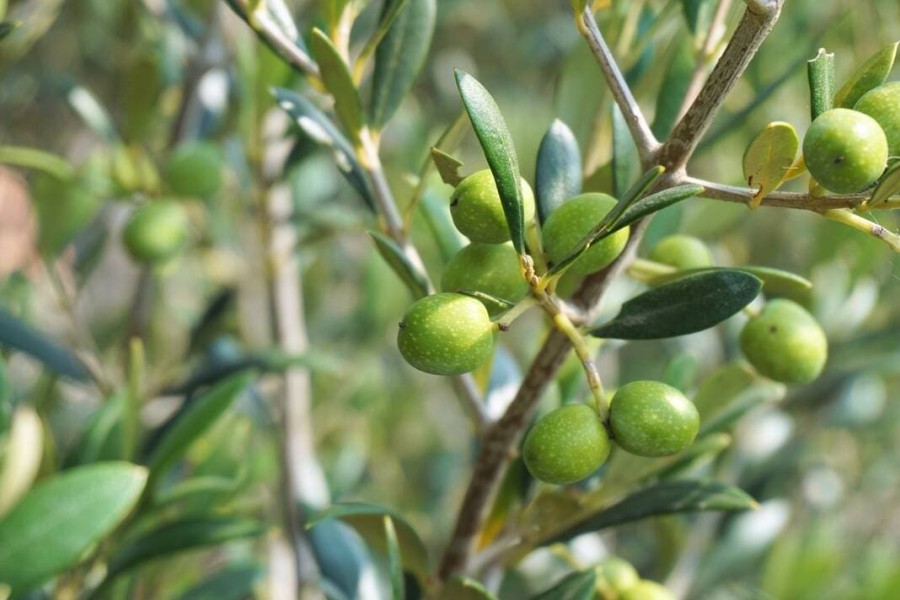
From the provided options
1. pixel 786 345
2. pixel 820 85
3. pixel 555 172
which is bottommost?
pixel 786 345

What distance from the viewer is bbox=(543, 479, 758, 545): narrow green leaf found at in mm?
684

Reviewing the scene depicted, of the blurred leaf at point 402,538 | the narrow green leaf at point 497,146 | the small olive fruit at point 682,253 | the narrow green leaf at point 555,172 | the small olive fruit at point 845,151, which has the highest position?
the small olive fruit at point 845,151

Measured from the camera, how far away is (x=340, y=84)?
2.23 feet

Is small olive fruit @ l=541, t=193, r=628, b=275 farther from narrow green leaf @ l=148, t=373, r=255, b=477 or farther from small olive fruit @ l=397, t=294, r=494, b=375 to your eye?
narrow green leaf @ l=148, t=373, r=255, b=477

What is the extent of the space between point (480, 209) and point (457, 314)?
0.07 meters

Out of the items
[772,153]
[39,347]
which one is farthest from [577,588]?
[39,347]

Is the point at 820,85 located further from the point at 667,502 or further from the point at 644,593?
the point at 644,593

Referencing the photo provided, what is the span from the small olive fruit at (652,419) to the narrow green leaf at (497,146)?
0.42 feet

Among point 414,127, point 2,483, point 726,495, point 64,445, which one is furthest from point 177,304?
point 726,495

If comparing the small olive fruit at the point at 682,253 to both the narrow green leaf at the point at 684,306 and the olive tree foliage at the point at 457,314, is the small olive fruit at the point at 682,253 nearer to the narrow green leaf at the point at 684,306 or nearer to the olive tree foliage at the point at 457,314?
the olive tree foliage at the point at 457,314

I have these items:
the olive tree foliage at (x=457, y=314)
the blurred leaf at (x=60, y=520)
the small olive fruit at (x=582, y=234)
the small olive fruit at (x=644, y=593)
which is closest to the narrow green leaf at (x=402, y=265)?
the olive tree foliage at (x=457, y=314)

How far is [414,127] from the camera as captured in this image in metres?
1.67

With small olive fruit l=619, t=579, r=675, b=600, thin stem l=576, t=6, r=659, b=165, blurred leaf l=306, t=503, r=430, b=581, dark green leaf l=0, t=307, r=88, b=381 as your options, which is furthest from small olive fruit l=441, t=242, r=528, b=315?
dark green leaf l=0, t=307, r=88, b=381

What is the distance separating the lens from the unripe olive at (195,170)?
3.91ft
